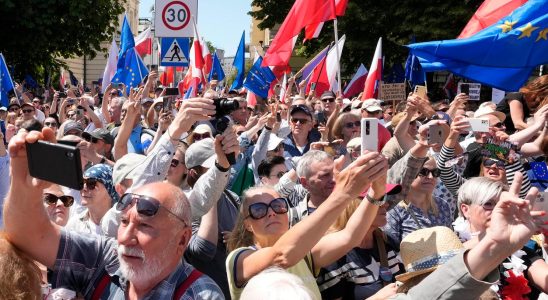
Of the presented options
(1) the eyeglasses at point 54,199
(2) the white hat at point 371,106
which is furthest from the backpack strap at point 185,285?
(2) the white hat at point 371,106

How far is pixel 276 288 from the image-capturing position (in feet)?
8.39

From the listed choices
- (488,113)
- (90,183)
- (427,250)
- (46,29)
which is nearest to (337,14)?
(488,113)

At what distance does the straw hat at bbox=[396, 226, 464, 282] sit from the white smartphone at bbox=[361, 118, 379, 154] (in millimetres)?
438

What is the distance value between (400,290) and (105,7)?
2906 cm

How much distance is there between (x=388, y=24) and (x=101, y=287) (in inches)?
895

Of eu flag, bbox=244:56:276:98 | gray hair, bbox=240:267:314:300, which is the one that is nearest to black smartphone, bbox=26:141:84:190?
gray hair, bbox=240:267:314:300

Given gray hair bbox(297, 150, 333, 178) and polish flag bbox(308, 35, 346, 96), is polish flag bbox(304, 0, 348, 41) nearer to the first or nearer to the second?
polish flag bbox(308, 35, 346, 96)

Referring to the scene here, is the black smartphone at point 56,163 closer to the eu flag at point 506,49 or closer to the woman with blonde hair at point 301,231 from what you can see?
the woman with blonde hair at point 301,231

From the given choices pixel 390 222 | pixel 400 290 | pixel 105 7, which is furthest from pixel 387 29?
pixel 400 290

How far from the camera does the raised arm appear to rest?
118 inches

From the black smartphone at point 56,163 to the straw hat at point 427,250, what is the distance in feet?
4.23

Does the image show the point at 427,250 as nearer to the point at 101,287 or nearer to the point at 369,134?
the point at 369,134

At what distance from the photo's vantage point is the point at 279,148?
22.5 feet

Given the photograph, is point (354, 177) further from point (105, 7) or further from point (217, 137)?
point (105, 7)
